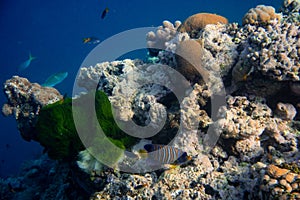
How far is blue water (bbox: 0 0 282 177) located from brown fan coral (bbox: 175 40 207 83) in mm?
58327

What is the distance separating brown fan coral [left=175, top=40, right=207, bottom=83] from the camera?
4.09m

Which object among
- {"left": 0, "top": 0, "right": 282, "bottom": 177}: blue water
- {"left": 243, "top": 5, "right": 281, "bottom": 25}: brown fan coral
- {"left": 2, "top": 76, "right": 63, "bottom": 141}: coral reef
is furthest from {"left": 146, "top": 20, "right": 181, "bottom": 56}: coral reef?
{"left": 0, "top": 0, "right": 282, "bottom": 177}: blue water

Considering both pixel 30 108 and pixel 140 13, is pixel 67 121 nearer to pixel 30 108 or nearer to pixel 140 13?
pixel 30 108

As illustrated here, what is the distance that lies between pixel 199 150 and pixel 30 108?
4.72 metres

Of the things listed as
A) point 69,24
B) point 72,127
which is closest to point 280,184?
point 72,127

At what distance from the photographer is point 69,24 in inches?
3659

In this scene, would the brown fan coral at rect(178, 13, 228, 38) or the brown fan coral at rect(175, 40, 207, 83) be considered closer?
the brown fan coral at rect(175, 40, 207, 83)

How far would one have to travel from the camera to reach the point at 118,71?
5.43 meters

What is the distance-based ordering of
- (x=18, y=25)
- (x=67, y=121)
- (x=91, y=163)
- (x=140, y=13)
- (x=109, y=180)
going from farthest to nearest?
(x=140, y=13), (x=18, y=25), (x=67, y=121), (x=91, y=163), (x=109, y=180)

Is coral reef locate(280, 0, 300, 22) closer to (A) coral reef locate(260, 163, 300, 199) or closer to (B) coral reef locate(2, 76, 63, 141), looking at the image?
(A) coral reef locate(260, 163, 300, 199)

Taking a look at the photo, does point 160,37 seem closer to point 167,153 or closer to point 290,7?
point 290,7

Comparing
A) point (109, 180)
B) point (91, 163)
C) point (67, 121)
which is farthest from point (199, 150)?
point (67, 121)

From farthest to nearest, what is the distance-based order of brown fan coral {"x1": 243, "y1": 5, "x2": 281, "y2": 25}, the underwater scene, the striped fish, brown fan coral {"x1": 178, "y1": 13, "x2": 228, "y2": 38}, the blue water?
1. the blue water
2. brown fan coral {"x1": 178, "y1": 13, "x2": 228, "y2": 38}
3. brown fan coral {"x1": 243, "y1": 5, "x2": 281, "y2": 25}
4. the underwater scene
5. the striped fish

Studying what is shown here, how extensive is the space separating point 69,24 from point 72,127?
9862 cm
